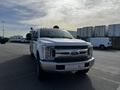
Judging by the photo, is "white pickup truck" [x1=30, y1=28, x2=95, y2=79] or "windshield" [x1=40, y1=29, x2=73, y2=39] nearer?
"white pickup truck" [x1=30, y1=28, x2=95, y2=79]

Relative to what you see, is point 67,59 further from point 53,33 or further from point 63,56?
point 53,33

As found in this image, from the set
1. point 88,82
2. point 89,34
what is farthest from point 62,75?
point 89,34

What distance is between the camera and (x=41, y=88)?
19.6 ft

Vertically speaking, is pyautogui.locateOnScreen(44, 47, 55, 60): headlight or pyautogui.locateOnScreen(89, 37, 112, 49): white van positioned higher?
pyautogui.locateOnScreen(44, 47, 55, 60): headlight

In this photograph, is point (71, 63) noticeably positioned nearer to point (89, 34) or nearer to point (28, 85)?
point (28, 85)

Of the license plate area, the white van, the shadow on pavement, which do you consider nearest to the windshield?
the shadow on pavement

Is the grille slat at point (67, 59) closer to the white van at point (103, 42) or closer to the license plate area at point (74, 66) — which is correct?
the license plate area at point (74, 66)

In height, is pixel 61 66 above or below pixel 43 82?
above

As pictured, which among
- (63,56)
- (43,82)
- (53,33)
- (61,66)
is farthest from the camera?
(53,33)

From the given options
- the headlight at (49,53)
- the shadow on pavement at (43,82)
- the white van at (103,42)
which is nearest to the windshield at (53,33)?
the shadow on pavement at (43,82)

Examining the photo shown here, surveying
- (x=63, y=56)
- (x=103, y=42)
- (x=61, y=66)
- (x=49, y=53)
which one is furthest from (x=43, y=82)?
(x=103, y=42)

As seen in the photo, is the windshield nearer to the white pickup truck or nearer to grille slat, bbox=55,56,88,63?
the white pickup truck

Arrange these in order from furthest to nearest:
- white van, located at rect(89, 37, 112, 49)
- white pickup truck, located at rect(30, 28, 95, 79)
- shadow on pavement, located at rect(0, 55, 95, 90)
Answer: white van, located at rect(89, 37, 112, 49)
white pickup truck, located at rect(30, 28, 95, 79)
shadow on pavement, located at rect(0, 55, 95, 90)

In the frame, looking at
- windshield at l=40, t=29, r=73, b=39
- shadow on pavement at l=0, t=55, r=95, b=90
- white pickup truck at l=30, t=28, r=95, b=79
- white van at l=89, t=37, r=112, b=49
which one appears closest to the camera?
shadow on pavement at l=0, t=55, r=95, b=90
